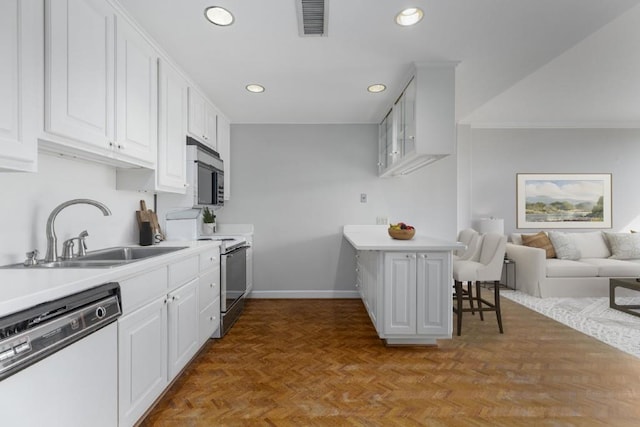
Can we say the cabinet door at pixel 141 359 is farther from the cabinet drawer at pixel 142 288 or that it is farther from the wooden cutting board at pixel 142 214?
the wooden cutting board at pixel 142 214

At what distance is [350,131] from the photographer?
13.9ft

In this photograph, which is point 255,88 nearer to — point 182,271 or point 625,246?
point 182,271

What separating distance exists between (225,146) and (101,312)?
2.99 meters

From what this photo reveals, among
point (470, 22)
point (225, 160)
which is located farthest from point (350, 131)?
point (470, 22)

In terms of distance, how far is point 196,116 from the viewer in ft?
9.91

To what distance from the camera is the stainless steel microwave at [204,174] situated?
111 inches

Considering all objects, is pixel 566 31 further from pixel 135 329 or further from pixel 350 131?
pixel 135 329

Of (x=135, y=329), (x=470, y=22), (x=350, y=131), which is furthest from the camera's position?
(x=350, y=131)

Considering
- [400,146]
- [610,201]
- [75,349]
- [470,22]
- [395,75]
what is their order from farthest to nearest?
[610,201] < [400,146] < [395,75] < [470,22] < [75,349]

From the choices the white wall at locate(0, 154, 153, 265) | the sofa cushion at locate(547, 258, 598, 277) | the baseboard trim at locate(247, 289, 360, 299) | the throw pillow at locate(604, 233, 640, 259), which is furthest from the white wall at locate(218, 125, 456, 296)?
the throw pillow at locate(604, 233, 640, 259)

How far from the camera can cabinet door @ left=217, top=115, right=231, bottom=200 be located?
377cm

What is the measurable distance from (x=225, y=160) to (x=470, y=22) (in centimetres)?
296

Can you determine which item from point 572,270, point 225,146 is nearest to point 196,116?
point 225,146

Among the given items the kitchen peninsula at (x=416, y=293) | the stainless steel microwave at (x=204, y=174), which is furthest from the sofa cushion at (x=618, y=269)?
the stainless steel microwave at (x=204, y=174)
